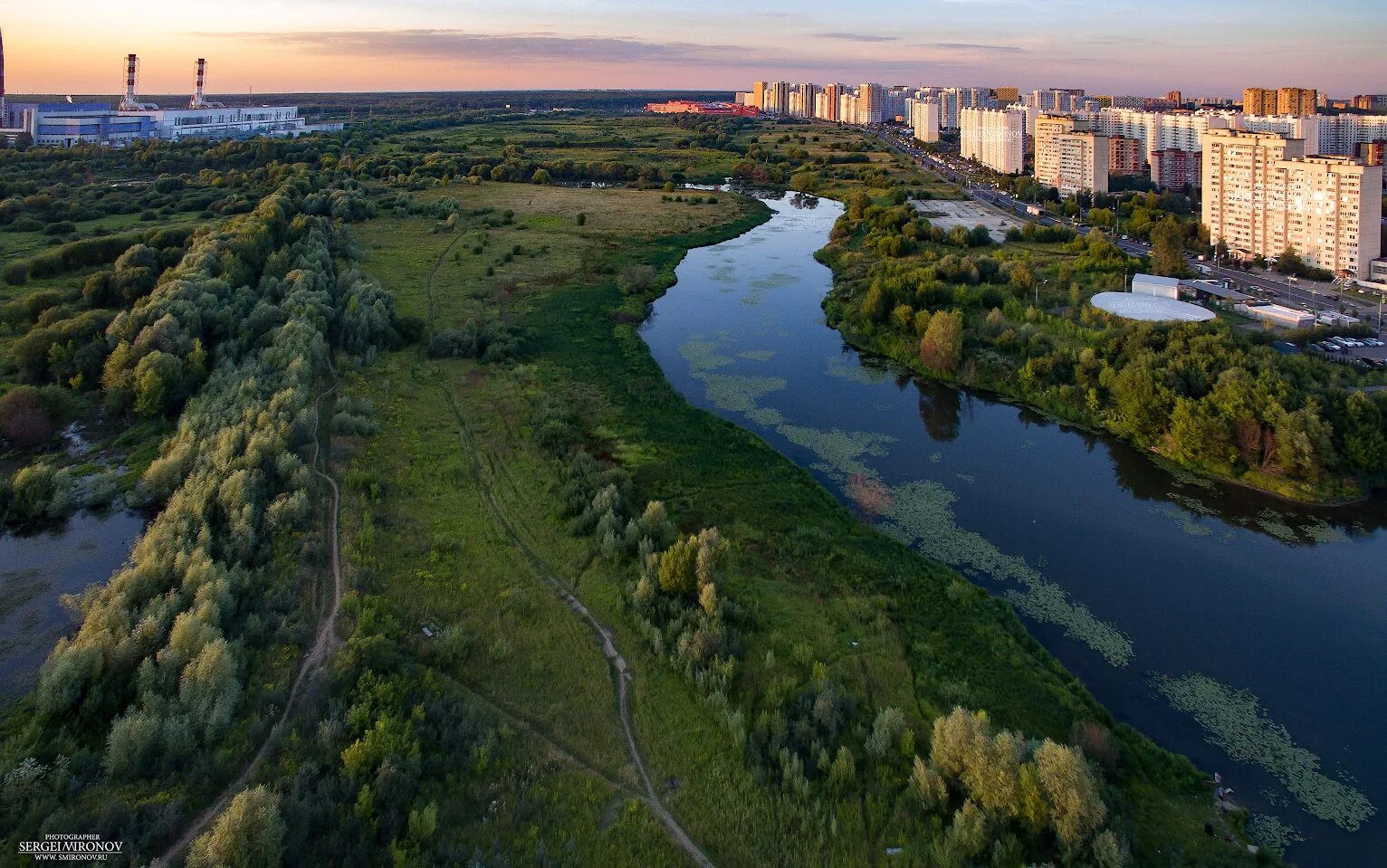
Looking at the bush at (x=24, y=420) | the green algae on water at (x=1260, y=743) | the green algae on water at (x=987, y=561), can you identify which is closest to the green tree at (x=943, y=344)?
the green algae on water at (x=987, y=561)

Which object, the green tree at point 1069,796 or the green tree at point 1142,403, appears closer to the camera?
the green tree at point 1069,796

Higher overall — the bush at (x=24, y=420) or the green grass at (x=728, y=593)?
the bush at (x=24, y=420)

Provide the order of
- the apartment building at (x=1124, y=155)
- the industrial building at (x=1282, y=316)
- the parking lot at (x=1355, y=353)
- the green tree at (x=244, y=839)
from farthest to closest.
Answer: the apartment building at (x=1124, y=155) < the industrial building at (x=1282, y=316) < the parking lot at (x=1355, y=353) < the green tree at (x=244, y=839)

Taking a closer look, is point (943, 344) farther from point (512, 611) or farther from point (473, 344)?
point (512, 611)

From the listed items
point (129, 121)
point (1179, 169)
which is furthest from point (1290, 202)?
point (129, 121)

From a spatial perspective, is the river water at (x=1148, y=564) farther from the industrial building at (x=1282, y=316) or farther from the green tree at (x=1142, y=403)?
the industrial building at (x=1282, y=316)

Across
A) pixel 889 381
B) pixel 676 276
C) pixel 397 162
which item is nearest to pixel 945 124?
pixel 397 162
